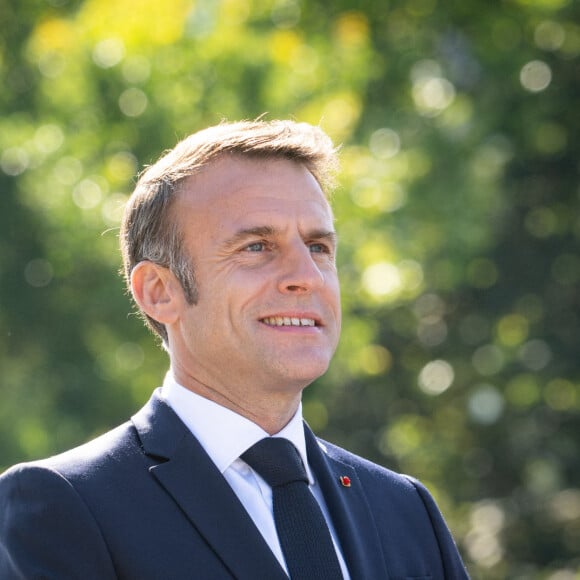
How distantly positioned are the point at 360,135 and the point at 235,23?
2019 millimetres

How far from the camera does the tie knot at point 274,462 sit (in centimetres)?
276

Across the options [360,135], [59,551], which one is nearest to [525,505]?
[360,135]

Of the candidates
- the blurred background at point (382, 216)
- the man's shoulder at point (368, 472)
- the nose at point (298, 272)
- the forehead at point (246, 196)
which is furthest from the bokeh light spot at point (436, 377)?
the nose at point (298, 272)

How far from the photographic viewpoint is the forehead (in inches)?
114

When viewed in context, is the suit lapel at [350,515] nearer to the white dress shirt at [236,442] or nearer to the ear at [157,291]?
the white dress shirt at [236,442]

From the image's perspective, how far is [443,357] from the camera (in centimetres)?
1411

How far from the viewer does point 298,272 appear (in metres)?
2.84

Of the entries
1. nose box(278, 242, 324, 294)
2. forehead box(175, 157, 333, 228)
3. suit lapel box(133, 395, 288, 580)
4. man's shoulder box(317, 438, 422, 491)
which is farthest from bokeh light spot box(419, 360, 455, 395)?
suit lapel box(133, 395, 288, 580)

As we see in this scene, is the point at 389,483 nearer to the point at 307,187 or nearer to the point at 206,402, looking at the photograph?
the point at 206,402

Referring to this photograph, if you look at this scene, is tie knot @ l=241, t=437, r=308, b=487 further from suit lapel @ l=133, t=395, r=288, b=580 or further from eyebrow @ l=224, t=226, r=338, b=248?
eyebrow @ l=224, t=226, r=338, b=248

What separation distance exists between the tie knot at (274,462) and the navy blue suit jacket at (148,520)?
0.12 metres

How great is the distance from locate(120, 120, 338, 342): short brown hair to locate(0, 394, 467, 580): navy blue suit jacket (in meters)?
0.34

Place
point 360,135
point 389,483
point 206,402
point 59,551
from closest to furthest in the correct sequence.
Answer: point 59,551 < point 206,402 < point 389,483 < point 360,135

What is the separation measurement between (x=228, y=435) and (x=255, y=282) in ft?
1.15
